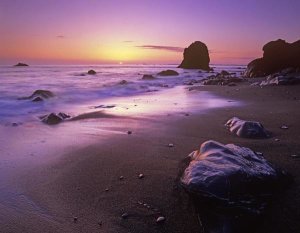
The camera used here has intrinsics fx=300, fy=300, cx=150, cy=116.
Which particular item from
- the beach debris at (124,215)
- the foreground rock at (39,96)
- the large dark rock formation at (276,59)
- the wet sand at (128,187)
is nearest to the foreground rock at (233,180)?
the wet sand at (128,187)

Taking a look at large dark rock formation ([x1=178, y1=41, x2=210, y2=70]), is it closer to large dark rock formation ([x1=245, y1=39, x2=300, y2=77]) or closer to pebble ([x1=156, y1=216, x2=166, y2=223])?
large dark rock formation ([x1=245, y1=39, x2=300, y2=77])

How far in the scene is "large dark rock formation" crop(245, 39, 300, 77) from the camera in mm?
26516

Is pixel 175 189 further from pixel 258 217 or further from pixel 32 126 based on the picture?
pixel 32 126

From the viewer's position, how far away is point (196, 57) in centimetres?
7250

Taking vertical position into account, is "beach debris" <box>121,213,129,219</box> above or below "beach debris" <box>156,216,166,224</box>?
below

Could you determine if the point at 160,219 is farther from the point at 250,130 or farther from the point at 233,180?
the point at 250,130

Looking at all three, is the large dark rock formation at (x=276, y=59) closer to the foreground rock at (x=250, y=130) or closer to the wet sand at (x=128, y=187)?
the foreground rock at (x=250, y=130)

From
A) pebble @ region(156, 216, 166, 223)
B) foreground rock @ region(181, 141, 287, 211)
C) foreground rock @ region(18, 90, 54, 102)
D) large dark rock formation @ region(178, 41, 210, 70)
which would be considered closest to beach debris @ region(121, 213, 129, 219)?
pebble @ region(156, 216, 166, 223)

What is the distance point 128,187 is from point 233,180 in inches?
49.6

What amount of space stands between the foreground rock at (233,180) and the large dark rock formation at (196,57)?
69.2 m

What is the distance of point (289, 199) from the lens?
2801mm

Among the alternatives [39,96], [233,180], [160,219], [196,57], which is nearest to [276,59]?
[39,96]

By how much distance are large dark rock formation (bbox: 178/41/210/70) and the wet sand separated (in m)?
67.3

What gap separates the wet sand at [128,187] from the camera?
2699 millimetres
